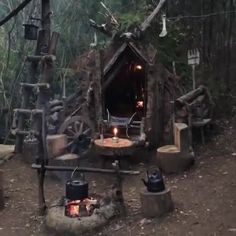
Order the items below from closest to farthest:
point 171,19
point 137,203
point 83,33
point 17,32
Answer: point 137,203, point 171,19, point 17,32, point 83,33

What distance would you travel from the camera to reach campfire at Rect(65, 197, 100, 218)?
697 centimetres

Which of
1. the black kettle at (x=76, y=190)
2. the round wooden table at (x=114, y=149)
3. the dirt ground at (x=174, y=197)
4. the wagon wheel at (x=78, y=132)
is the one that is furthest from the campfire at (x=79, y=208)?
the wagon wheel at (x=78, y=132)

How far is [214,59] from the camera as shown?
551 inches

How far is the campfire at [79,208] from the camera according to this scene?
6973 millimetres

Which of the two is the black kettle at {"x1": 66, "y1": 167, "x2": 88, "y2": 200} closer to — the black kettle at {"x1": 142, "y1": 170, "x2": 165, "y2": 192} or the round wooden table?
the black kettle at {"x1": 142, "y1": 170, "x2": 165, "y2": 192}

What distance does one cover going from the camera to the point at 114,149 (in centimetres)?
929

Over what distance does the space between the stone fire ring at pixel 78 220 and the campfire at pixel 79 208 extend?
7cm

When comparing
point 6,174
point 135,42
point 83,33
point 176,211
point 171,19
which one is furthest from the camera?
point 83,33

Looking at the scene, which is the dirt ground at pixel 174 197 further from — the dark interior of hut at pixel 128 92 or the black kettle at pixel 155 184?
the dark interior of hut at pixel 128 92

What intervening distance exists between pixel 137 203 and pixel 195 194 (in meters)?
1.10

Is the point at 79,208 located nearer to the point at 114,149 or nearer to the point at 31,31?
the point at 114,149

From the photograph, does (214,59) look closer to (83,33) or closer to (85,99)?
(85,99)

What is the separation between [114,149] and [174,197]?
179 cm

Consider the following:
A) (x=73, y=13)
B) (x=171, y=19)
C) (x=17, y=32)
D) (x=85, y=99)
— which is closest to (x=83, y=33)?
(x=73, y=13)
